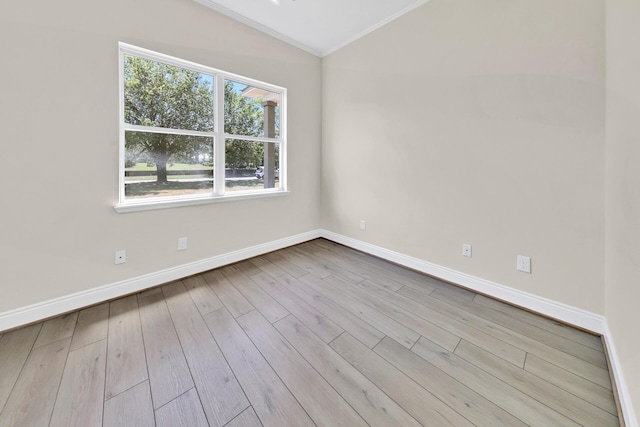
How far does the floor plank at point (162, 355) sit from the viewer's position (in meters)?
1.23

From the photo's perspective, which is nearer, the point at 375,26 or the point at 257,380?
the point at 257,380

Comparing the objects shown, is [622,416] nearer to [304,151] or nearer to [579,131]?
[579,131]

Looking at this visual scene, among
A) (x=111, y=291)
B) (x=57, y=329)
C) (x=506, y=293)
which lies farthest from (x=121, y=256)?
(x=506, y=293)

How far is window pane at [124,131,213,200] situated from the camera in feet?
7.14

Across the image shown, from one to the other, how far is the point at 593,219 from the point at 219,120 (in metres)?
3.34

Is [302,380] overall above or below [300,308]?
below

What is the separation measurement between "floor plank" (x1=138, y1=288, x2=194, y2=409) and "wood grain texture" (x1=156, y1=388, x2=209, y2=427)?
0.14 ft

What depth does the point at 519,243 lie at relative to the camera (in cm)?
197

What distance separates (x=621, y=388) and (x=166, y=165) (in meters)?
3.47

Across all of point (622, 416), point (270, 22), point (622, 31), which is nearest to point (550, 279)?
point (622, 416)

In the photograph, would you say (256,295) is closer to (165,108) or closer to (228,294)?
(228,294)

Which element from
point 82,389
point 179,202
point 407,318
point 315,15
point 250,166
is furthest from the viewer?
point 250,166

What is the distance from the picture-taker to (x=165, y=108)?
2.32 meters

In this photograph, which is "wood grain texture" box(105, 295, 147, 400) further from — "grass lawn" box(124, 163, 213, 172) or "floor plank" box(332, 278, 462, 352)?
"floor plank" box(332, 278, 462, 352)
